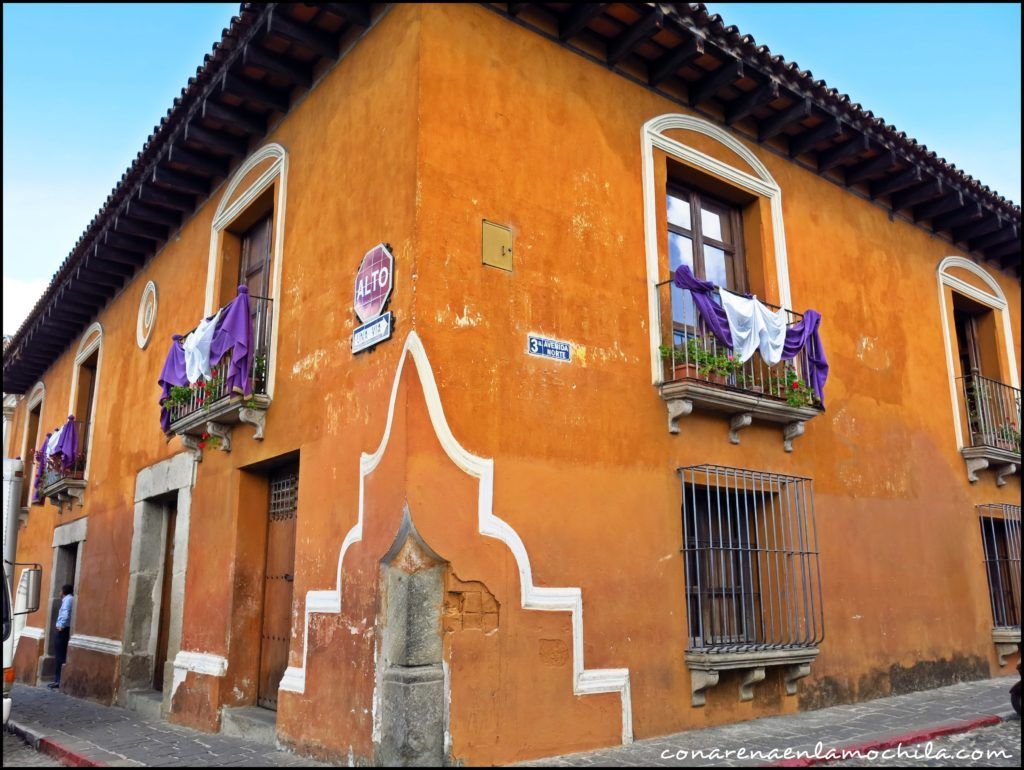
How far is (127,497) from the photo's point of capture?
11609 millimetres

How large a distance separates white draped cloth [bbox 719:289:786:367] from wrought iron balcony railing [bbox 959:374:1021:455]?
4.39m

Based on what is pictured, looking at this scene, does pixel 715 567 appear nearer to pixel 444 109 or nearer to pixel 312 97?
pixel 444 109

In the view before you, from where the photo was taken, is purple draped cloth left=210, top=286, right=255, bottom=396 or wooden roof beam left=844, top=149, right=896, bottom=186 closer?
purple draped cloth left=210, top=286, right=255, bottom=396

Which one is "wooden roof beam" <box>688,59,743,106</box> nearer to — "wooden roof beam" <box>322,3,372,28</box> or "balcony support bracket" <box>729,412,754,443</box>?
"wooden roof beam" <box>322,3,372,28</box>

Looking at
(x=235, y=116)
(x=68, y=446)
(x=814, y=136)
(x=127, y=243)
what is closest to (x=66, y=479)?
(x=68, y=446)

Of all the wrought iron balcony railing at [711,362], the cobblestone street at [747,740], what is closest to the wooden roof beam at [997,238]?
the wrought iron balcony railing at [711,362]

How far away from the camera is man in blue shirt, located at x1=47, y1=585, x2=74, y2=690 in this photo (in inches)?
520

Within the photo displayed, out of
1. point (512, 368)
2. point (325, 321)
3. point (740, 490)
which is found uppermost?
point (325, 321)

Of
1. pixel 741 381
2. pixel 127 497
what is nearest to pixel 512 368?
pixel 741 381

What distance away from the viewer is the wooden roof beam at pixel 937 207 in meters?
11.3

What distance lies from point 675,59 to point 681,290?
7.28 feet

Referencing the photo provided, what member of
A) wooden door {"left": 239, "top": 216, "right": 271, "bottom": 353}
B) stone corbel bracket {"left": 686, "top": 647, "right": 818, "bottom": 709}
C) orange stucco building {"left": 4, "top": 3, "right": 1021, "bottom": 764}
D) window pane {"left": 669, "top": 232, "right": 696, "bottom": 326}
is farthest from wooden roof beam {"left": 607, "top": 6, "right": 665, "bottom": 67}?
stone corbel bracket {"left": 686, "top": 647, "right": 818, "bottom": 709}

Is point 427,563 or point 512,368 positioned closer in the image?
point 427,563

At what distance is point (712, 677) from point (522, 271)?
3697 mm
